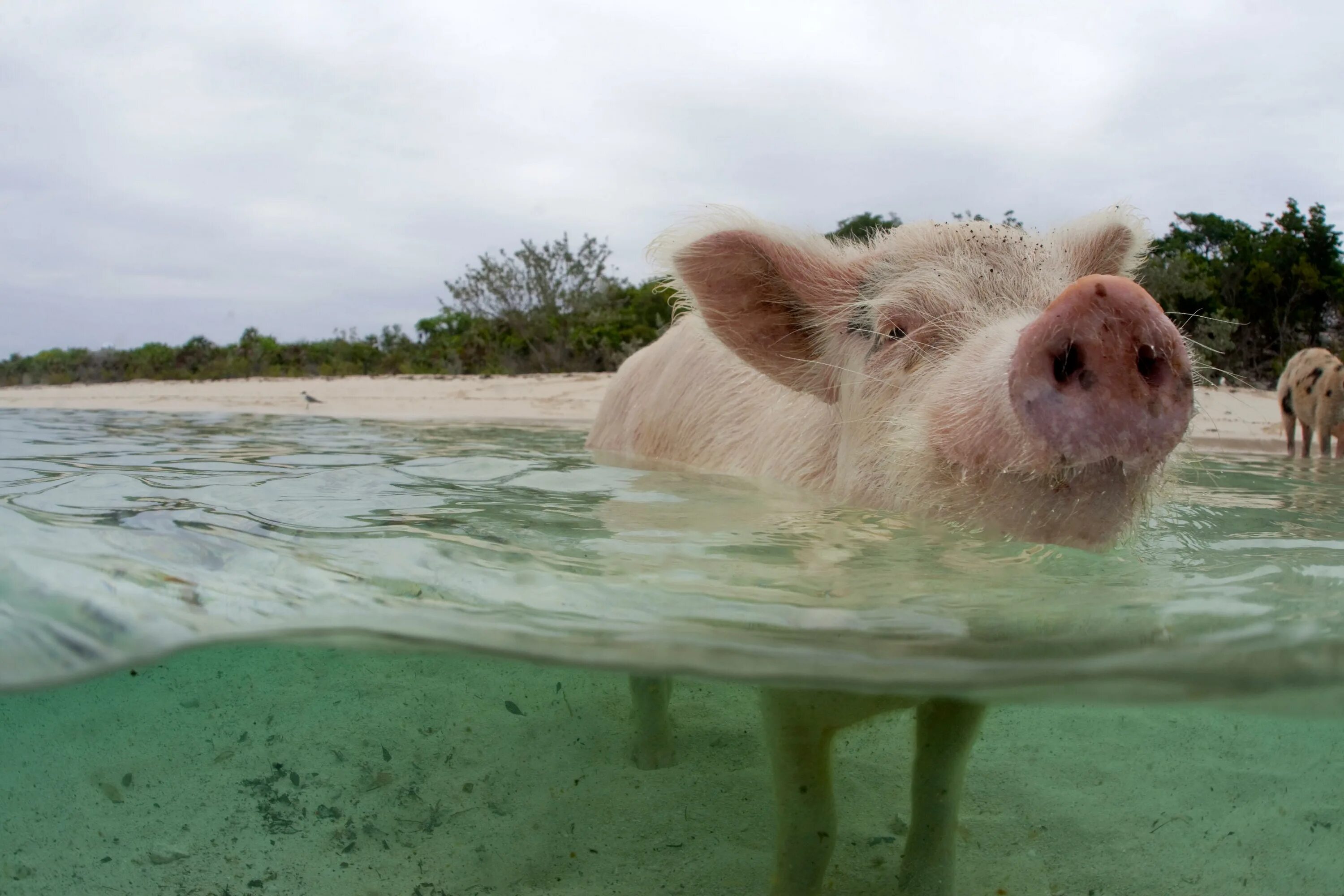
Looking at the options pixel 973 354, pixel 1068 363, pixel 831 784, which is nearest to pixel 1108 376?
pixel 1068 363

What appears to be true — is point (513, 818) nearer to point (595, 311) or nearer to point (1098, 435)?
point (1098, 435)

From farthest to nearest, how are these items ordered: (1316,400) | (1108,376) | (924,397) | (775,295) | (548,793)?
(1316,400), (775,295), (924,397), (548,793), (1108,376)

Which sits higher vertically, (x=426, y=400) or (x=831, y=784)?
(x=426, y=400)

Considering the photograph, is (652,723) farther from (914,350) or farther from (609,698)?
(914,350)

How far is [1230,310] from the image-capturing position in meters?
10.4

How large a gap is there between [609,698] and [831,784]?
51cm

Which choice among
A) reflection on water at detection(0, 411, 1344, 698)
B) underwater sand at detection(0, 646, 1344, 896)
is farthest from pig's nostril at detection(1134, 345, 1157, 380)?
underwater sand at detection(0, 646, 1344, 896)

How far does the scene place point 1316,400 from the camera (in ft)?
23.5

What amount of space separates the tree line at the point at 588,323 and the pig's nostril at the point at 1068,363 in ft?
21.9

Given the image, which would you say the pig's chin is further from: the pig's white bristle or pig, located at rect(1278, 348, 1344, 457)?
pig, located at rect(1278, 348, 1344, 457)

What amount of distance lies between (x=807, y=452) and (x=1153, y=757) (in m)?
1.48

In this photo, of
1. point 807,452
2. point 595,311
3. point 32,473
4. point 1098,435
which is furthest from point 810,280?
point 595,311

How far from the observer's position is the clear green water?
72.5 inches

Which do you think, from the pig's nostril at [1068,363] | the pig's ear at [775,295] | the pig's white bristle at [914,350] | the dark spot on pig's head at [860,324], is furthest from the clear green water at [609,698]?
the pig's ear at [775,295]
